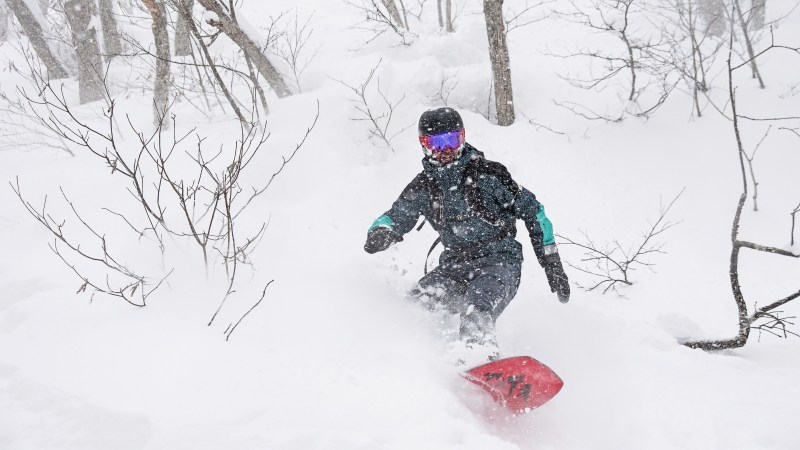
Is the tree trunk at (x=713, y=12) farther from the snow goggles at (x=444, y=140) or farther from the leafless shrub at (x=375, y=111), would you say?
the snow goggles at (x=444, y=140)

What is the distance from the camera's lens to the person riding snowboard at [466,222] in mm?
3043

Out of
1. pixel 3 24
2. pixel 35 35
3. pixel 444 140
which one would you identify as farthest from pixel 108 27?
pixel 3 24

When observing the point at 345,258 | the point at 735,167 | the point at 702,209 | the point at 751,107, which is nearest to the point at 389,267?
the point at 345,258

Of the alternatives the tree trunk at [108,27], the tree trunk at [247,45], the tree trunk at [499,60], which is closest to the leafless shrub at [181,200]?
the tree trunk at [247,45]

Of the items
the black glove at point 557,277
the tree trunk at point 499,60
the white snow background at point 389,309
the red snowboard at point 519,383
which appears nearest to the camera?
the white snow background at point 389,309

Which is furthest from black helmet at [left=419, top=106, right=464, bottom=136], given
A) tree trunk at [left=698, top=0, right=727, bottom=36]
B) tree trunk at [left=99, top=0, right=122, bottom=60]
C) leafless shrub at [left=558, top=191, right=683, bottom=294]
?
tree trunk at [left=698, top=0, right=727, bottom=36]

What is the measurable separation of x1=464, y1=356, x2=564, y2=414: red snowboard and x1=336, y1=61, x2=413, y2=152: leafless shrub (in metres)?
3.43

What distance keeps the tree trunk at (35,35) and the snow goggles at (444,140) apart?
8504 millimetres

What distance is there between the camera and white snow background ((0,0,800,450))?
2.05 metres

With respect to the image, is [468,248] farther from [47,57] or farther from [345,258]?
[47,57]

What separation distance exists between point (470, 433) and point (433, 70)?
519 centimetres

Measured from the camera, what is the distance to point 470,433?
6.78ft

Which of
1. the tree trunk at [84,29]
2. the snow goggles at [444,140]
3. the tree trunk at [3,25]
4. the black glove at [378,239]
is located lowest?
the black glove at [378,239]

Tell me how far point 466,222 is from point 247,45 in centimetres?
389
